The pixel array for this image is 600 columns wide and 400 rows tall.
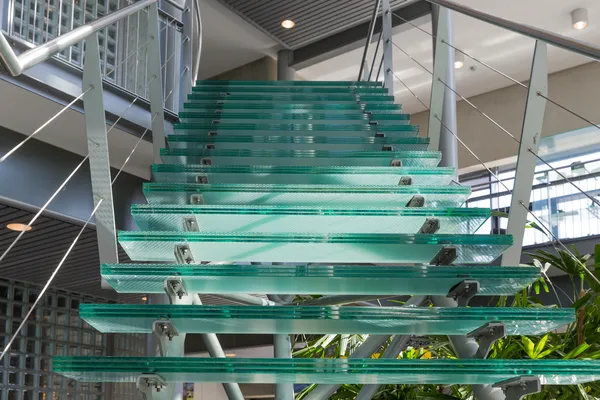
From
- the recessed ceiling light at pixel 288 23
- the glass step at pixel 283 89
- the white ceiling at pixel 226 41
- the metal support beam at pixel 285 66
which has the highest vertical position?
the white ceiling at pixel 226 41

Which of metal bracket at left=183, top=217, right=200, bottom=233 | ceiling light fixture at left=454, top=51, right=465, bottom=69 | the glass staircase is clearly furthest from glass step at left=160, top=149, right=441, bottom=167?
ceiling light fixture at left=454, top=51, right=465, bottom=69

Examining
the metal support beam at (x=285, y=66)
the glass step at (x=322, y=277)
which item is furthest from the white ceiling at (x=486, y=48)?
the glass step at (x=322, y=277)

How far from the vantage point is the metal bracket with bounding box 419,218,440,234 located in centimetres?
228

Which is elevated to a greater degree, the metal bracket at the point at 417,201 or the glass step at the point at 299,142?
the glass step at the point at 299,142

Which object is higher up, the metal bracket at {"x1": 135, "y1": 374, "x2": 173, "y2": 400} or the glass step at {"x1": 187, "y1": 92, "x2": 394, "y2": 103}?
the glass step at {"x1": 187, "y1": 92, "x2": 394, "y2": 103}

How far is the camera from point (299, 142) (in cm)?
389

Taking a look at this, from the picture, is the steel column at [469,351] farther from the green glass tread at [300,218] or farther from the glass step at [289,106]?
the glass step at [289,106]

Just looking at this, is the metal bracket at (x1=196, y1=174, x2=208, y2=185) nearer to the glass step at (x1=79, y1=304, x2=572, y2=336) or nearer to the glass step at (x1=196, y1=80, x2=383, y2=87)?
the glass step at (x1=79, y1=304, x2=572, y2=336)

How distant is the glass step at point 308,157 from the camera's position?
3404mm

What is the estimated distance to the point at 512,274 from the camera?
5.76ft

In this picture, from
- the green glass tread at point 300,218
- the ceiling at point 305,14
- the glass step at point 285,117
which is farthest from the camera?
the ceiling at point 305,14

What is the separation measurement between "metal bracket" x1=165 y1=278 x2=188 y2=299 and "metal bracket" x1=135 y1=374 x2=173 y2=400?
0.29m

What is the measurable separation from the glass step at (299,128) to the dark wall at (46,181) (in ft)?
2.97

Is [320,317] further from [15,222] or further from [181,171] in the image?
[15,222]
